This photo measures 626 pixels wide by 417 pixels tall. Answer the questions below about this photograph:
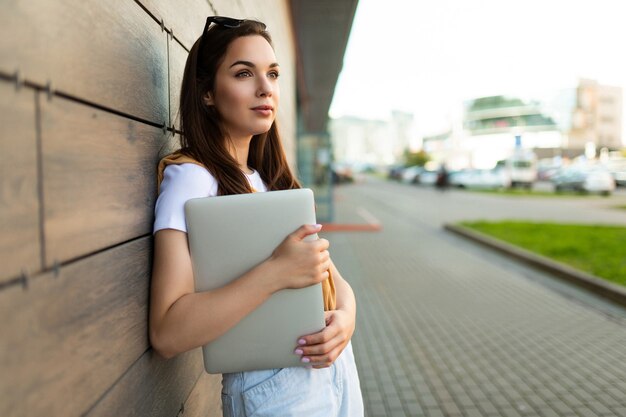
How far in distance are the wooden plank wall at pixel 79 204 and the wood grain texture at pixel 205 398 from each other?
0.33m

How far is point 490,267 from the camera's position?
8.07 m

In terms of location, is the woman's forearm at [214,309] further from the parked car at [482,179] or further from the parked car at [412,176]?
the parked car at [412,176]

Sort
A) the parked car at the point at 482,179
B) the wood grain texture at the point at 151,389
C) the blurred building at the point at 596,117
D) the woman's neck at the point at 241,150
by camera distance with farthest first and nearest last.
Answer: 1. the blurred building at the point at 596,117
2. the parked car at the point at 482,179
3. the woman's neck at the point at 241,150
4. the wood grain texture at the point at 151,389

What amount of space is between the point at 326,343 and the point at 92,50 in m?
0.84

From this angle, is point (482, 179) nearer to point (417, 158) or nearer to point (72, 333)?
point (72, 333)

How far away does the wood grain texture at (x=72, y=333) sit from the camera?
0.78 metres

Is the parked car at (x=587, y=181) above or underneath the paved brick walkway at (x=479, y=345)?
above

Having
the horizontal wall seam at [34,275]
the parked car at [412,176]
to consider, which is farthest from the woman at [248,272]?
the parked car at [412,176]

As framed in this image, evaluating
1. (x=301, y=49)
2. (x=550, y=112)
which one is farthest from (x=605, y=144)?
(x=301, y=49)

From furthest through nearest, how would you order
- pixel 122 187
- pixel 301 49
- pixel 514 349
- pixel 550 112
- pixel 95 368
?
pixel 550 112 → pixel 301 49 → pixel 514 349 → pixel 122 187 → pixel 95 368

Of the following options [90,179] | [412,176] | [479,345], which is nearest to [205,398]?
[90,179]

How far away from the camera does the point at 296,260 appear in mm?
1224

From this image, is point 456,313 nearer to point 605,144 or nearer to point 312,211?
point 312,211

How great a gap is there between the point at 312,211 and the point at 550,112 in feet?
327
